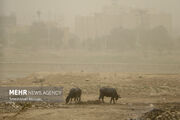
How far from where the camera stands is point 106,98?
45.1 ft

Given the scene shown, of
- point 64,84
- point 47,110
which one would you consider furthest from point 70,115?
point 64,84

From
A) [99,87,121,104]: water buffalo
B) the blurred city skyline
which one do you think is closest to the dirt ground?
[99,87,121,104]: water buffalo

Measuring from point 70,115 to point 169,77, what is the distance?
8.73m

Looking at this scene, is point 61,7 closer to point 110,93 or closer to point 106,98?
point 106,98

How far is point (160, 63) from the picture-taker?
18.2 m

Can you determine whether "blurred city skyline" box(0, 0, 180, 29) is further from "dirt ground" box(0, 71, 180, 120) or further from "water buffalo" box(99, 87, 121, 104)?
"water buffalo" box(99, 87, 121, 104)

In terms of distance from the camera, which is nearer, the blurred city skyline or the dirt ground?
the dirt ground

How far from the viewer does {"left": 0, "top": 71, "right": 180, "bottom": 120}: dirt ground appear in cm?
923

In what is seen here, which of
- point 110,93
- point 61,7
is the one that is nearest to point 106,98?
point 110,93

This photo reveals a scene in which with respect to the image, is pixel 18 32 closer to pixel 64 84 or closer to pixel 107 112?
pixel 64 84

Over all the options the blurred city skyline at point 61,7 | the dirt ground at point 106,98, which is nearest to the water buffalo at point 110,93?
the dirt ground at point 106,98

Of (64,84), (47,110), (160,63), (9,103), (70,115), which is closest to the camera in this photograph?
(70,115)

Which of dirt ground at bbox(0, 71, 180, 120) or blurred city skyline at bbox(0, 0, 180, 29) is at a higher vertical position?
blurred city skyline at bbox(0, 0, 180, 29)

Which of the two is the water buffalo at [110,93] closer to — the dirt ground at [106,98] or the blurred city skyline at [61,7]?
the dirt ground at [106,98]
